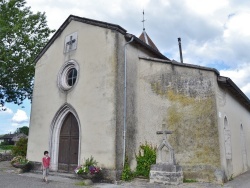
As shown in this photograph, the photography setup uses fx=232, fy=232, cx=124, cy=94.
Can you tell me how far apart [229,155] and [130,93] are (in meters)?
5.14

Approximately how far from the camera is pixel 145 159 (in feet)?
32.2

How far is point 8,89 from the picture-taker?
672 inches

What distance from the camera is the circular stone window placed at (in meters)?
11.8

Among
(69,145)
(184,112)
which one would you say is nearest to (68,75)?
(69,145)

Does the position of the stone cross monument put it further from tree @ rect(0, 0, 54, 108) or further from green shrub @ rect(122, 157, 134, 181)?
tree @ rect(0, 0, 54, 108)

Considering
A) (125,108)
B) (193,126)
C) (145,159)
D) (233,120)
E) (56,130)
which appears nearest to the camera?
(193,126)

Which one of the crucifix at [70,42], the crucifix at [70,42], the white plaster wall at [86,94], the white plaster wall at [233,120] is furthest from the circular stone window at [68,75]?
the white plaster wall at [233,120]

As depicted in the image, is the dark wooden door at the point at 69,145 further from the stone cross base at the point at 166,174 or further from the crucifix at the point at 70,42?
the stone cross base at the point at 166,174

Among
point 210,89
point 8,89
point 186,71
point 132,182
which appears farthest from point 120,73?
point 8,89

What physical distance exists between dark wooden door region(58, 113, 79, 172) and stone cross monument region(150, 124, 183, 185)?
3.91 metres

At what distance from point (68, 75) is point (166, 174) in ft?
23.2

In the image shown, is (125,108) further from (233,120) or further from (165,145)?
(233,120)

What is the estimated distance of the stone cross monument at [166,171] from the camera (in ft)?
27.5

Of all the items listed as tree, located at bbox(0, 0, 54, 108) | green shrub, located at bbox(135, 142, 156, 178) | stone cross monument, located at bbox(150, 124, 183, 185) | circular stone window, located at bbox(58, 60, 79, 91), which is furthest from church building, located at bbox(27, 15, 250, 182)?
tree, located at bbox(0, 0, 54, 108)
